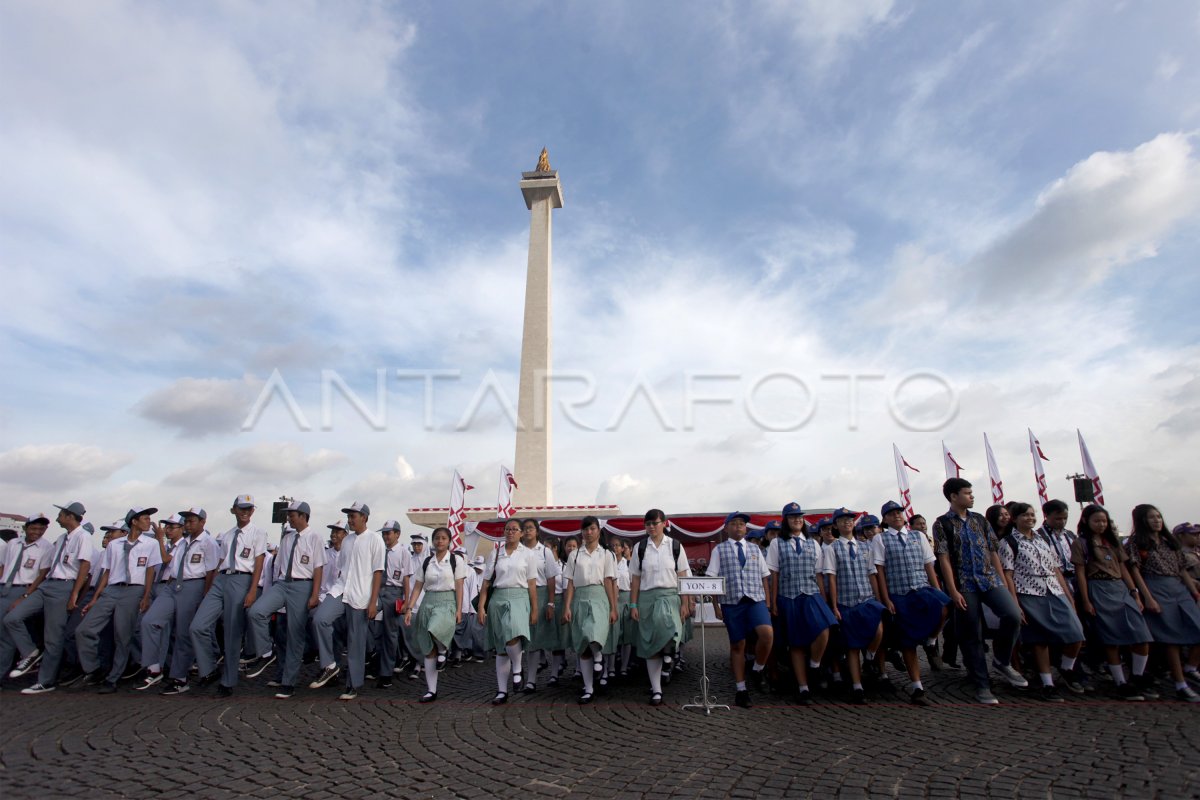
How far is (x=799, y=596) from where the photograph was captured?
7.18 metres

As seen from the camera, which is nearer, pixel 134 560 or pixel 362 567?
pixel 362 567

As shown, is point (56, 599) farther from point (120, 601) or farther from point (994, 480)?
point (994, 480)

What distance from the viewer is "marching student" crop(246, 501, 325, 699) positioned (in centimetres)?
770

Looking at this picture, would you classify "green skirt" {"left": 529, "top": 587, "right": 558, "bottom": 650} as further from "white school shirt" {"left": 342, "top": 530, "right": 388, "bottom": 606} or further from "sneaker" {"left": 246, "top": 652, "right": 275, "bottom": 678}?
"sneaker" {"left": 246, "top": 652, "right": 275, "bottom": 678}

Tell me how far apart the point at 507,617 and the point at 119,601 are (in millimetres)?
5155

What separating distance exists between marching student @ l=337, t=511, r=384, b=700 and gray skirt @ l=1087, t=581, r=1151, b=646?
767cm

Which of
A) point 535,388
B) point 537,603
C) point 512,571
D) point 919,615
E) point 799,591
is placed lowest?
point 919,615

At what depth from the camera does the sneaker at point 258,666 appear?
9583 mm

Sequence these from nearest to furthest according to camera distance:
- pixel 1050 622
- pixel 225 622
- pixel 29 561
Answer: pixel 1050 622 < pixel 225 622 < pixel 29 561

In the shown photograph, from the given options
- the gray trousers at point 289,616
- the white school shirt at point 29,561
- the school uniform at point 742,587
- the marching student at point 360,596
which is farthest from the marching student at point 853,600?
the white school shirt at point 29,561

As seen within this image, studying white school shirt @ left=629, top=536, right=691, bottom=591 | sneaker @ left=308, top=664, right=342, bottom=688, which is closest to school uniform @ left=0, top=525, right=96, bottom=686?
sneaker @ left=308, top=664, right=342, bottom=688

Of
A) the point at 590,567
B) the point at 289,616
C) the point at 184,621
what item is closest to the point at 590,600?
the point at 590,567

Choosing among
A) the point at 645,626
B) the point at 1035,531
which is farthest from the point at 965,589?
the point at 645,626

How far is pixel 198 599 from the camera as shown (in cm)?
834
